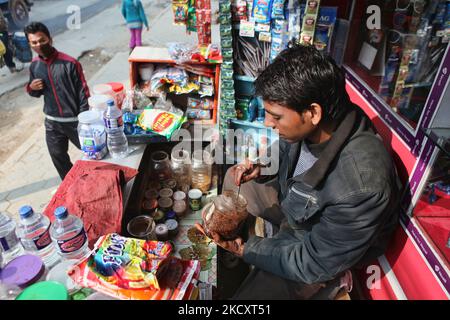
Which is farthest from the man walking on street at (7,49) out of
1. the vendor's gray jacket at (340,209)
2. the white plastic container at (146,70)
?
the vendor's gray jacket at (340,209)

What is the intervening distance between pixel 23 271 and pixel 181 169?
1.35 meters

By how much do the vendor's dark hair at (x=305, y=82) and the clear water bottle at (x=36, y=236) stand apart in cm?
124

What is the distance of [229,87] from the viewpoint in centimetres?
321

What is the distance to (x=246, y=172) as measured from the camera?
2207 mm

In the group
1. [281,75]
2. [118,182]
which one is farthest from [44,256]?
[281,75]

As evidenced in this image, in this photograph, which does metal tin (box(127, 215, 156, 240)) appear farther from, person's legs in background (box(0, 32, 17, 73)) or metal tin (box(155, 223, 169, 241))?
person's legs in background (box(0, 32, 17, 73))

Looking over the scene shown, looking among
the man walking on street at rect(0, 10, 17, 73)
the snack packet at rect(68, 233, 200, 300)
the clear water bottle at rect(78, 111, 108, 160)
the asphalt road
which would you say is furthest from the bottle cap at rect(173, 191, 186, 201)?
the asphalt road

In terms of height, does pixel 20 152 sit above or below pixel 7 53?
below

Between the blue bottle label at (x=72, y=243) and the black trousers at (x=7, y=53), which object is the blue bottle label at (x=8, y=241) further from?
the black trousers at (x=7, y=53)

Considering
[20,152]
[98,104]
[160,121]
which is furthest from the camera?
[20,152]

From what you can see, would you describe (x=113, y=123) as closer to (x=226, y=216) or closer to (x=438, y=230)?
(x=226, y=216)

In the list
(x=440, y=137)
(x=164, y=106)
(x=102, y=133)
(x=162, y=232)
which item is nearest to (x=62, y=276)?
(x=162, y=232)

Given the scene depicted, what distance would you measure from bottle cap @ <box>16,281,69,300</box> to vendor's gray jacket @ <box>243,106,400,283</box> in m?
0.99

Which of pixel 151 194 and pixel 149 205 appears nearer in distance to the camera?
pixel 149 205
